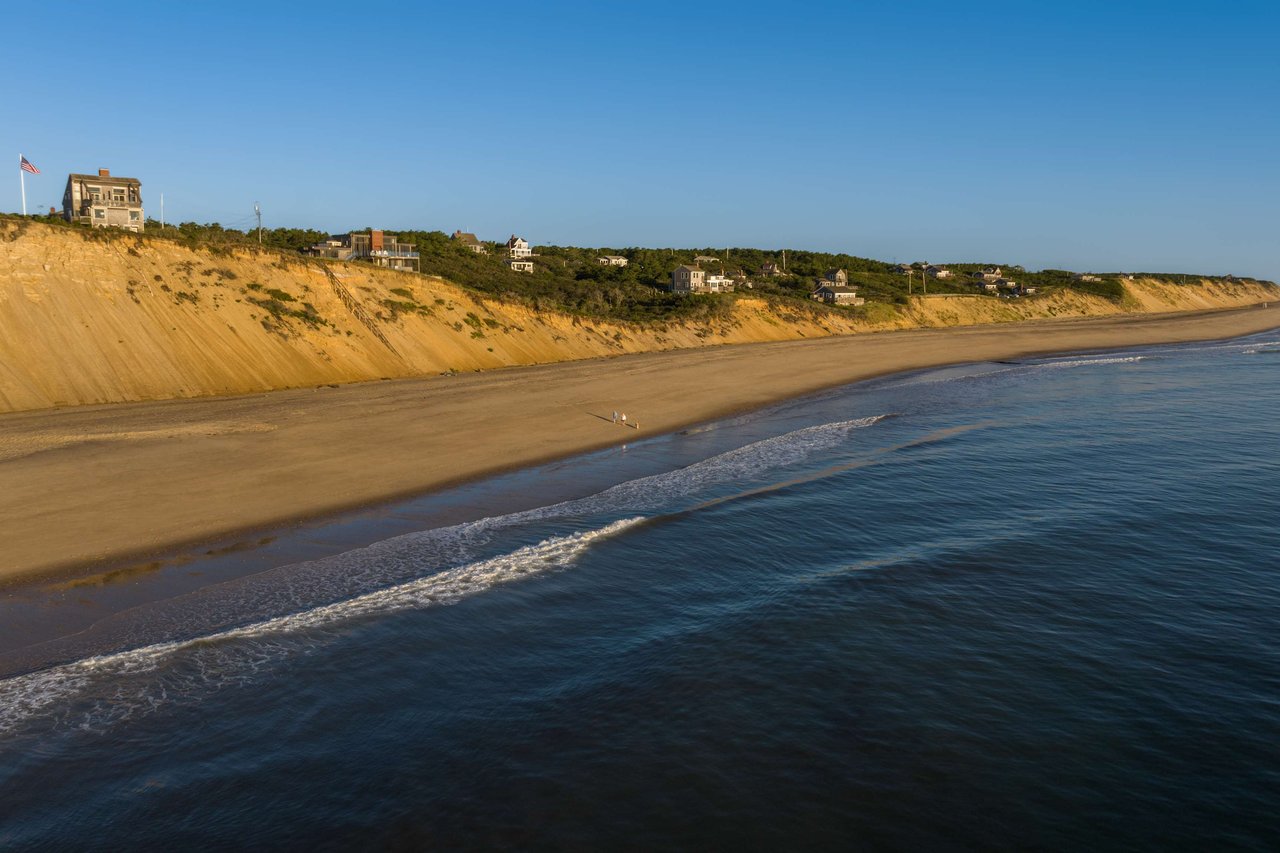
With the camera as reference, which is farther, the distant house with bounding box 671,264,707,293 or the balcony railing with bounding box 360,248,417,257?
the distant house with bounding box 671,264,707,293

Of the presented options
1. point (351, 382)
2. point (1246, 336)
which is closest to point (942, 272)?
point (1246, 336)

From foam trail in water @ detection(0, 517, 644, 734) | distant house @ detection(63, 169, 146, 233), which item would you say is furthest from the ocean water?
distant house @ detection(63, 169, 146, 233)

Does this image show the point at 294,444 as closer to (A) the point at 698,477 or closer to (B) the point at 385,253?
(A) the point at 698,477

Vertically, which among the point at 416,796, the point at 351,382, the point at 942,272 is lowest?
the point at 416,796

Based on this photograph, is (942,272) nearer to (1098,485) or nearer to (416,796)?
(1098,485)

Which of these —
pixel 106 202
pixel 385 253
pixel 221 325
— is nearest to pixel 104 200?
pixel 106 202

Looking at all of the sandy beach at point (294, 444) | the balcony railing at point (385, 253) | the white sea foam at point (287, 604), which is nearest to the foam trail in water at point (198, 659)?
the white sea foam at point (287, 604)

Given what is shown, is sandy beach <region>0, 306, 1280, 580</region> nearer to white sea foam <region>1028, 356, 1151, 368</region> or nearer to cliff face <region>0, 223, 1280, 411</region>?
cliff face <region>0, 223, 1280, 411</region>
